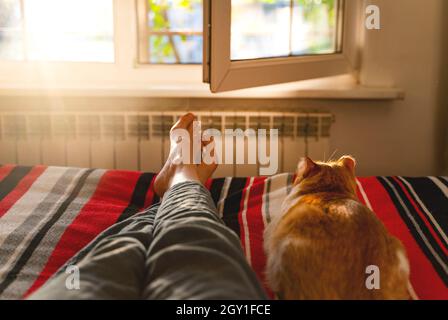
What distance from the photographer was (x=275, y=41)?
171 cm

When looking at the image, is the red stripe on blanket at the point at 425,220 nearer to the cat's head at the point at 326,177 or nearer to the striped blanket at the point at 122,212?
the striped blanket at the point at 122,212

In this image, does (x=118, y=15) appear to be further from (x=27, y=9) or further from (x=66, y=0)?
(x=27, y=9)

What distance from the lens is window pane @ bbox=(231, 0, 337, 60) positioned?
5.27 feet

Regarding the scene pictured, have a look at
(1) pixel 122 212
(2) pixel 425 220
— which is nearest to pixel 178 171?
(1) pixel 122 212

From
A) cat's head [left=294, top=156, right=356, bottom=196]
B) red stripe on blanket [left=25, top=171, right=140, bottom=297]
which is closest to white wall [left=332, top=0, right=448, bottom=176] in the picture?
cat's head [left=294, top=156, right=356, bottom=196]

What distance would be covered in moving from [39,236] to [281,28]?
107cm

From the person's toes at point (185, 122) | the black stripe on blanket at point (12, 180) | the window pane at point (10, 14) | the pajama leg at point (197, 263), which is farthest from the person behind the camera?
the window pane at point (10, 14)

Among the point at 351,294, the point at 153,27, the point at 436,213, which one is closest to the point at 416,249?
the point at 436,213

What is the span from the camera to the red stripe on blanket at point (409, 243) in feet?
3.00

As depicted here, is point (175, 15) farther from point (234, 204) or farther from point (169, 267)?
point (169, 267)

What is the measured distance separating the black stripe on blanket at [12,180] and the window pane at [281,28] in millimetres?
708

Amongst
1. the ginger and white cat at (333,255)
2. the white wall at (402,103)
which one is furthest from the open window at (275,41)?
the ginger and white cat at (333,255)

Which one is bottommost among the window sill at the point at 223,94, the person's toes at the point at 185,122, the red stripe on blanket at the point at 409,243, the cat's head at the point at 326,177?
the red stripe on blanket at the point at 409,243

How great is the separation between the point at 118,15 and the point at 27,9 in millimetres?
341
